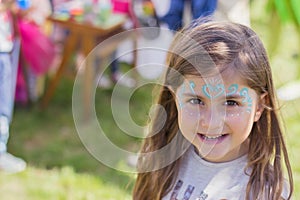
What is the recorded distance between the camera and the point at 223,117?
1.66 metres

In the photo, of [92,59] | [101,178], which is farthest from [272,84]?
[92,59]

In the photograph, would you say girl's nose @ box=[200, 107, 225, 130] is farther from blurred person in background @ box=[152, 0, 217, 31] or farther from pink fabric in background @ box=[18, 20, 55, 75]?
pink fabric in background @ box=[18, 20, 55, 75]

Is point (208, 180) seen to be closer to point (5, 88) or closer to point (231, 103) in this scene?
point (231, 103)

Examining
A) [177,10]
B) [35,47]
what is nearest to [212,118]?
[177,10]

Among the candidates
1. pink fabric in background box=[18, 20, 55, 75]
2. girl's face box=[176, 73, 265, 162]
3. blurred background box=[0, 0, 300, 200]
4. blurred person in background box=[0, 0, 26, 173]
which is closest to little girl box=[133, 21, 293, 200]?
girl's face box=[176, 73, 265, 162]

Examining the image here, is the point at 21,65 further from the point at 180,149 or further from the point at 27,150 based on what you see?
the point at 180,149

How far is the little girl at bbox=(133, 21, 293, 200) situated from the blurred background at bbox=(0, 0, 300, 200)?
3.57ft

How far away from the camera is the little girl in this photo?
167 cm

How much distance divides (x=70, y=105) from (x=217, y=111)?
92.7 inches

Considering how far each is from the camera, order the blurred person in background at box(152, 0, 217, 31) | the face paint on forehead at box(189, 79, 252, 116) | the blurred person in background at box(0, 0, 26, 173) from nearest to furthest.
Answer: the face paint on forehead at box(189, 79, 252, 116) < the blurred person in background at box(152, 0, 217, 31) < the blurred person in background at box(0, 0, 26, 173)

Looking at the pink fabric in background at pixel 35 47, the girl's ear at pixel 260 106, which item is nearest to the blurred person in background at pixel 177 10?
the pink fabric in background at pixel 35 47

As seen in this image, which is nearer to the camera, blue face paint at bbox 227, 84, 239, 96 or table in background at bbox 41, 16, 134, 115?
blue face paint at bbox 227, 84, 239, 96

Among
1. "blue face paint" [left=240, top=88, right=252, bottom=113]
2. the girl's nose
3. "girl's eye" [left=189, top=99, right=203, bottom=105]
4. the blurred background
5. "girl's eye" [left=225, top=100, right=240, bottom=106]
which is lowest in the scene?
the blurred background

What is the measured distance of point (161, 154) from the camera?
1.94 metres
